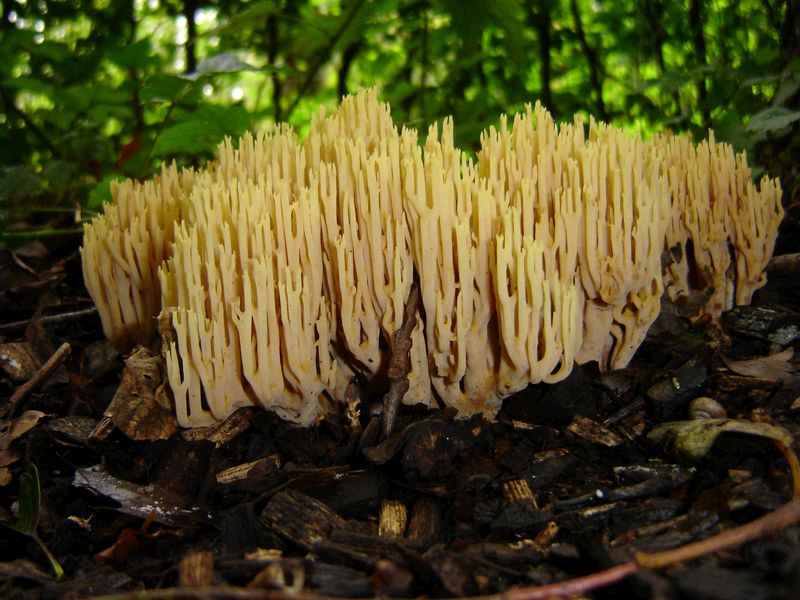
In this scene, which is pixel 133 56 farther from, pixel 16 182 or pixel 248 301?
pixel 248 301

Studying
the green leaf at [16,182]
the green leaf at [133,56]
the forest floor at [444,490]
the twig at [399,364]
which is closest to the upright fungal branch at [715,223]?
the forest floor at [444,490]

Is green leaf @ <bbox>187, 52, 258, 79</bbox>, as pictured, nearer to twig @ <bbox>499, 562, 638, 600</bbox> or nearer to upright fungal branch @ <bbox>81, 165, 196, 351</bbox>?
upright fungal branch @ <bbox>81, 165, 196, 351</bbox>

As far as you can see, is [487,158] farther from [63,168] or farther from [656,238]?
[63,168]

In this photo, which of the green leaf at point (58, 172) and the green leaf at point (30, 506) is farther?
the green leaf at point (58, 172)

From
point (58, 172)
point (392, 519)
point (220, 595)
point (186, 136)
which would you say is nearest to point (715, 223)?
point (392, 519)

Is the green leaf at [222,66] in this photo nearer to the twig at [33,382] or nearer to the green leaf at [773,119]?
the twig at [33,382]


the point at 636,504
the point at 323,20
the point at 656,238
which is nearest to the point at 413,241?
the point at 656,238
